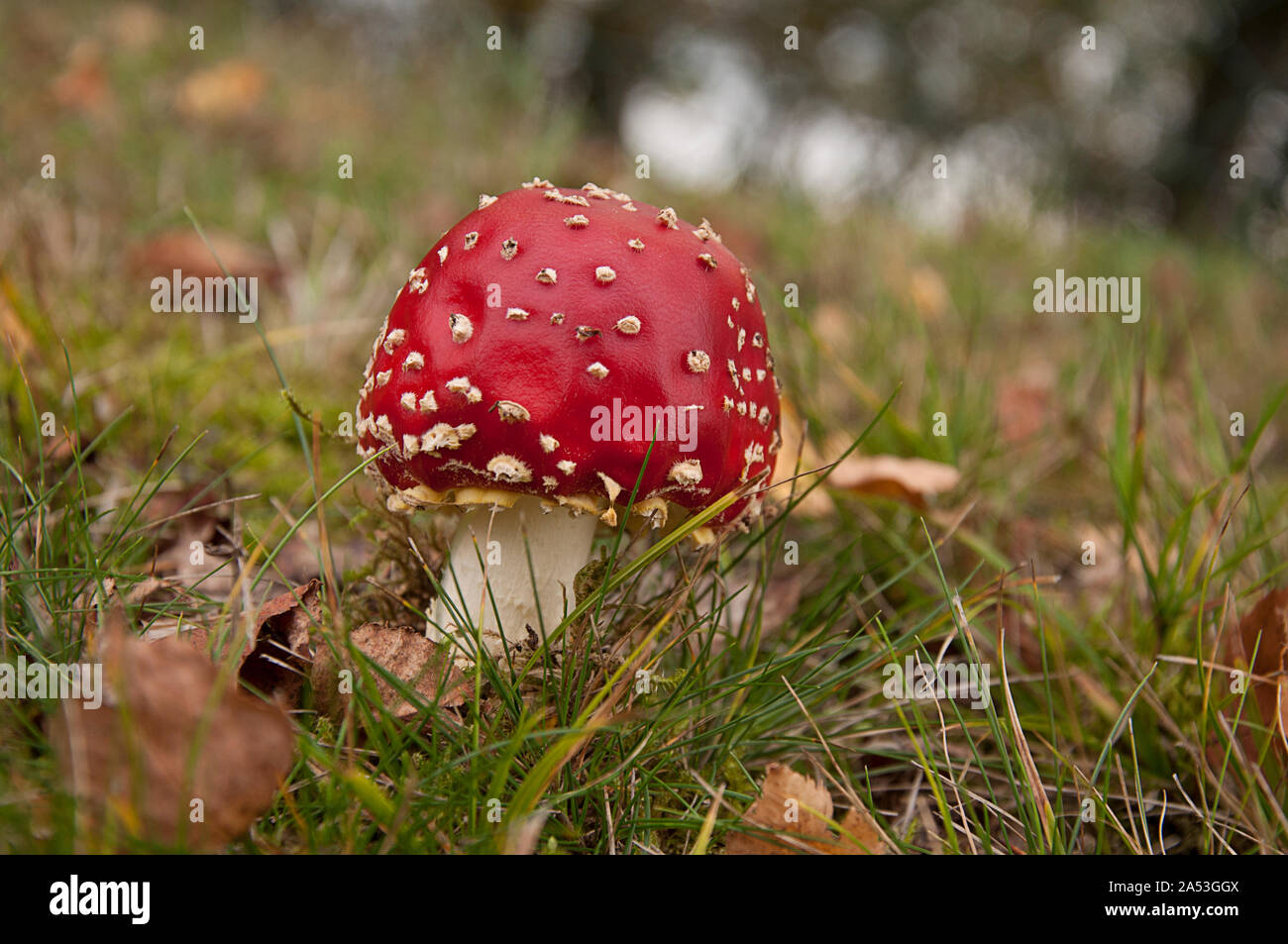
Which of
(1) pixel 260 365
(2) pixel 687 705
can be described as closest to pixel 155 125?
(1) pixel 260 365

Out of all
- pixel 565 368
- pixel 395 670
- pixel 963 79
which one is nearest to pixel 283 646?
pixel 395 670

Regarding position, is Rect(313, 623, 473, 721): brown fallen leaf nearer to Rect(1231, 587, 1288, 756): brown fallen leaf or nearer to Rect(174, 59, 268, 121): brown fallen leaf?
Rect(1231, 587, 1288, 756): brown fallen leaf

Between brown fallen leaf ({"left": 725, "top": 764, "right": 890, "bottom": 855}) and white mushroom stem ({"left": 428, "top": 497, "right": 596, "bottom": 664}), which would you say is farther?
white mushroom stem ({"left": 428, "top": 497, "right": 596, "bottom": 664})

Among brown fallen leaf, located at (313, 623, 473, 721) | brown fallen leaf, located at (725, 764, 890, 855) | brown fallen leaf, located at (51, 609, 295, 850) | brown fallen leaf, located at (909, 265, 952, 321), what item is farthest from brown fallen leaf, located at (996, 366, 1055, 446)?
brown fallen leaf, located at (51, 609, 295, 850)

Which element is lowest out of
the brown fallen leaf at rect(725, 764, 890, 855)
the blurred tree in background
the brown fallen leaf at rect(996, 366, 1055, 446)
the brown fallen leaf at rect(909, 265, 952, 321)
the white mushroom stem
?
the brown fallen leaf at rect(725, 764, 890, 855)

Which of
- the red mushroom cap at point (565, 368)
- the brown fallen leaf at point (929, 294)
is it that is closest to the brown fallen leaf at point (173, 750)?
the red mushroom cap at point (565, 368)

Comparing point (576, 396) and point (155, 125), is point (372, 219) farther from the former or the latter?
point (576, 396)

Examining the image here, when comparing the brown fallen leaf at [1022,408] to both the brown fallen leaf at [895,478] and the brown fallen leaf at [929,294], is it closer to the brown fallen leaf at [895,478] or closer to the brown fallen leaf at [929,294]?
the brown fallen leaf at [929,294]
